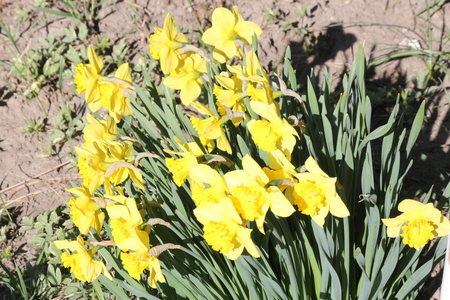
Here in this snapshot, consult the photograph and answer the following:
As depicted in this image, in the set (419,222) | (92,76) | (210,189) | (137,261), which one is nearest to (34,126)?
(92,76)

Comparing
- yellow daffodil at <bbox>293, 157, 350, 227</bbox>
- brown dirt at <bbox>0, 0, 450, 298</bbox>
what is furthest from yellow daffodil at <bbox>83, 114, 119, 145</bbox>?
brown dirt at <bbox>0, 0, 450, 298</bbox>

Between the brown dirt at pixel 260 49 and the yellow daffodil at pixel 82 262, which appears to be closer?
the yellow daffodil at pixel 82 262

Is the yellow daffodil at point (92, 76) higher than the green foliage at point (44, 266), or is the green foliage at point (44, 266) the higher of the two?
the yellow daffodil at point (92, 76)

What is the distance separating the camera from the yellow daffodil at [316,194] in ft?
4.33

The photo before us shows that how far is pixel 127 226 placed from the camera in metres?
1.46

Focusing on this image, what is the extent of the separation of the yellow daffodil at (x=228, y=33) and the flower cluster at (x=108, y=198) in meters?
0.35

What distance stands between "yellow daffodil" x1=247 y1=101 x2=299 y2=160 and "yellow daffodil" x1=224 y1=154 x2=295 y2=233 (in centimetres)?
10

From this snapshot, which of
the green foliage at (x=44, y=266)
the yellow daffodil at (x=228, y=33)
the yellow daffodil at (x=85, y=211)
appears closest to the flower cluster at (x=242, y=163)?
the yellow daffodil at (x=228, y=33)

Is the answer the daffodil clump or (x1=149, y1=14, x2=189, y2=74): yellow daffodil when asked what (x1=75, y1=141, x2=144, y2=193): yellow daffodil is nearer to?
the daffodil clump

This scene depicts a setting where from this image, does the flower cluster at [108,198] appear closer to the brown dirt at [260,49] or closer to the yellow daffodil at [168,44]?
the yellow daffodil at [168,44]

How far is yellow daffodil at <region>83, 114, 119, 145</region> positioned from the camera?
166cm

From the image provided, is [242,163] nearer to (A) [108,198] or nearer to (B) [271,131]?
(B) [271,131]

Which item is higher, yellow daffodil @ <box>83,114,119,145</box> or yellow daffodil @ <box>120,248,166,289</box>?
yellow daffodil @ <box>83,114,119,145</box>

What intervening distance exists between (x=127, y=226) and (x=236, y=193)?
1.25ft
